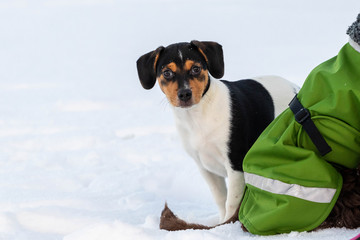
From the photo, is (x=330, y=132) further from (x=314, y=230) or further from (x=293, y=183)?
(x=314, y=230)

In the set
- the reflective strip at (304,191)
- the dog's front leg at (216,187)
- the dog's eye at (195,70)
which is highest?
the dog's eye at (195,70)

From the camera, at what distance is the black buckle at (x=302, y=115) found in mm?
2270

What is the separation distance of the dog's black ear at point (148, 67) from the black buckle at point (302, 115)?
122 cm

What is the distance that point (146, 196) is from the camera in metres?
4.02

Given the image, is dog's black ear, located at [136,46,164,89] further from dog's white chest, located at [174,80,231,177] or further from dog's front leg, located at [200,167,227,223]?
dog's front leg, located at [200,167,227,223]

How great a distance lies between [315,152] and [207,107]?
41.9 inches

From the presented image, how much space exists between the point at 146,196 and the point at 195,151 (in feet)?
2.83

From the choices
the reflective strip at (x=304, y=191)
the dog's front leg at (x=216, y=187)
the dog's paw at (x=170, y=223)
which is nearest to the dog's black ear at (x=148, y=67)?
the dog's front leg at (x=216, y=187)

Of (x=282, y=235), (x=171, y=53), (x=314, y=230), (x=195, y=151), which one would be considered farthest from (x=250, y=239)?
(x=171, y=53)

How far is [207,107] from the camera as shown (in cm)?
323

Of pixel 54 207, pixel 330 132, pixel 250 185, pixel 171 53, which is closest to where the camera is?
pixel 330 132

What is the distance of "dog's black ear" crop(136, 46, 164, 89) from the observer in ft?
10.7

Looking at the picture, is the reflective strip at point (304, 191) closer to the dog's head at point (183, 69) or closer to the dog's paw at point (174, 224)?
the dog's paw at point (174, 224)

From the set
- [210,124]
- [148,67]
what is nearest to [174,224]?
[210,124]
